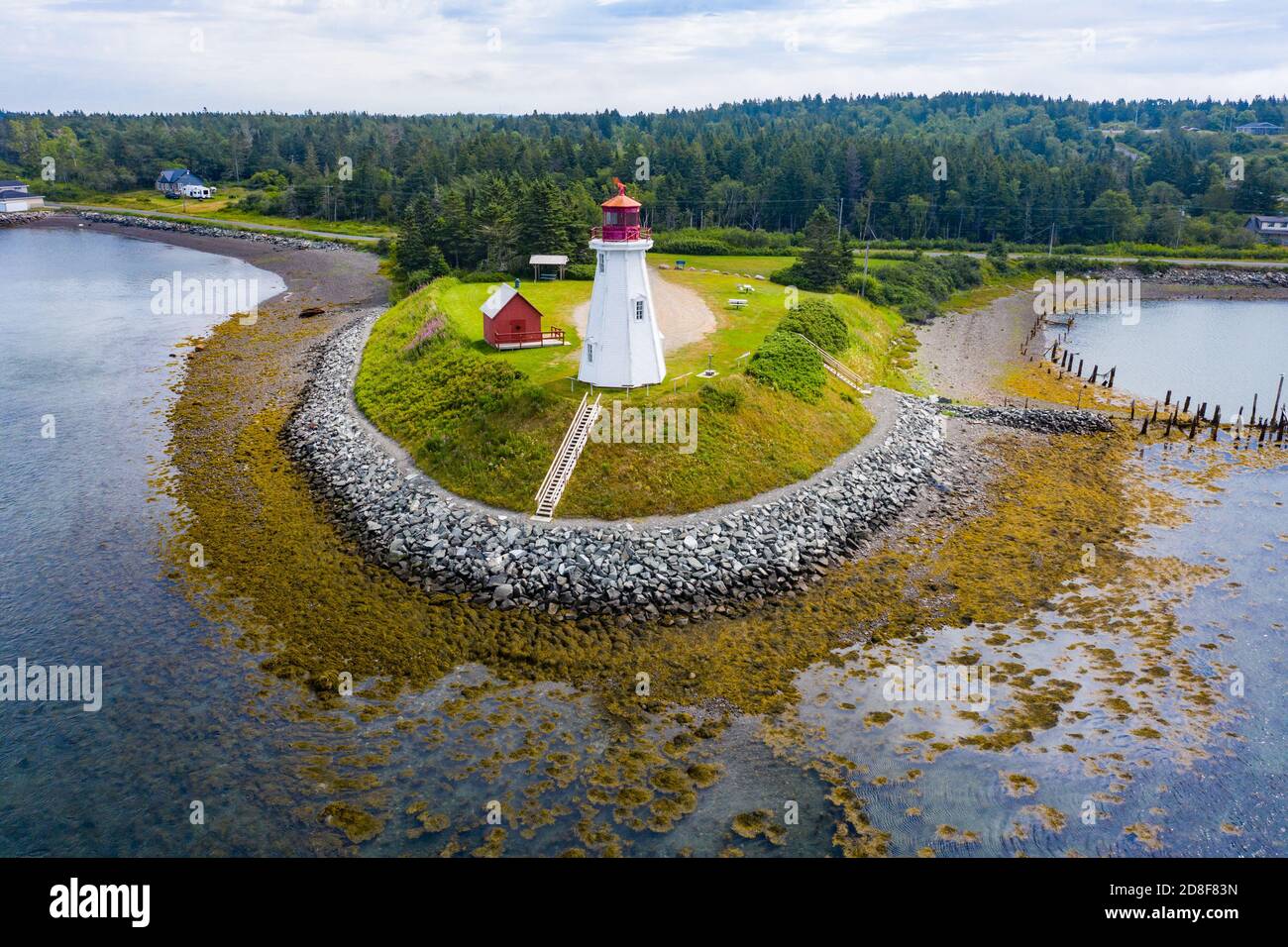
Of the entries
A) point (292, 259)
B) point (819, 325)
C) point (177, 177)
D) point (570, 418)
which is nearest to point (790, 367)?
point (819, 325)

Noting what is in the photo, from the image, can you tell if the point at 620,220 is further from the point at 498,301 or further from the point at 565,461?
the point at 498,301

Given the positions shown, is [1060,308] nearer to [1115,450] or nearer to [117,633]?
[1115,450]

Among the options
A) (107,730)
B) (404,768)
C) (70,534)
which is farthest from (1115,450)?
(70,534)

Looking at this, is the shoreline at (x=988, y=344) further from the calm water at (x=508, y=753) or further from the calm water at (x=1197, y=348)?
the calm water at (x=508, y=753)

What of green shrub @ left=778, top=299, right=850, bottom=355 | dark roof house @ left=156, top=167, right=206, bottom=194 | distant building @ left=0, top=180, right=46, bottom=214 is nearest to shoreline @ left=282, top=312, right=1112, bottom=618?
green shrub @ left=778, top=299, right=850, bottom=355

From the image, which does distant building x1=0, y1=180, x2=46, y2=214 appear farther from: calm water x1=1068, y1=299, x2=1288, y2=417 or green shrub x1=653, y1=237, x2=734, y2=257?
calm water x1=1068, y1=299, x2=1288, y2=417
